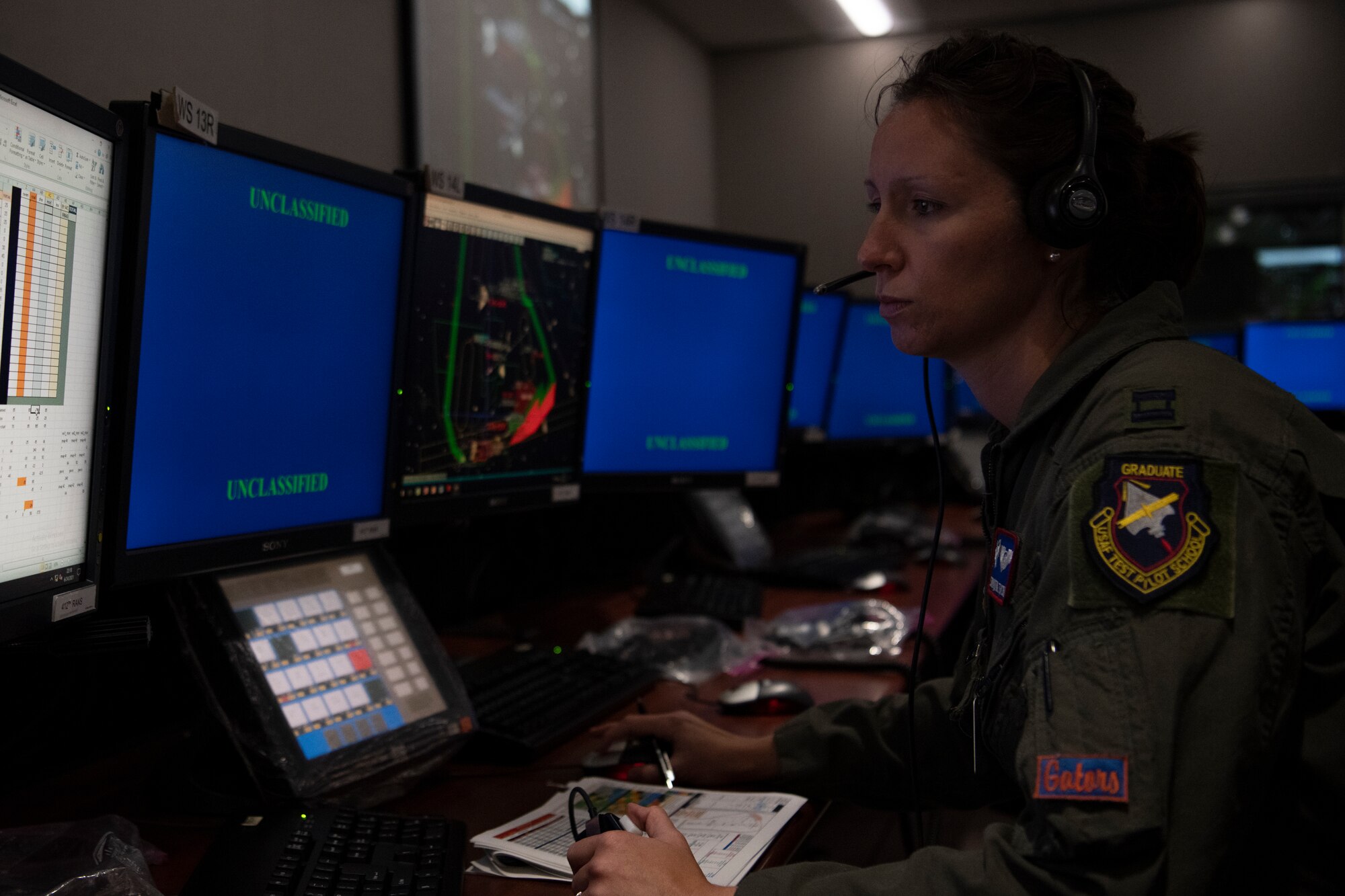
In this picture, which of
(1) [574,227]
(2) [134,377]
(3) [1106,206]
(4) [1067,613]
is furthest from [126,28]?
(4) [1067,613]

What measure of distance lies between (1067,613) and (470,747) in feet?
2.33

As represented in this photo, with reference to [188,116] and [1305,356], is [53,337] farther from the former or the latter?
[1305,356]

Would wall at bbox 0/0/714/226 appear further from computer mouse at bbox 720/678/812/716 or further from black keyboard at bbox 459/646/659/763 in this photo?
computer mouse at bbox 720/678/812/716

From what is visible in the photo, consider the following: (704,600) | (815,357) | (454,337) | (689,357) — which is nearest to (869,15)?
(815,357)

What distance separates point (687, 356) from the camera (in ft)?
5.84

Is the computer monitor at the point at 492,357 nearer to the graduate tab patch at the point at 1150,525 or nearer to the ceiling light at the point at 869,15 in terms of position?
the graduate tab patch at the point at 1150,525

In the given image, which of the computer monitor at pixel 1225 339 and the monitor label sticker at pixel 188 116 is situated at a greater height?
the computer monitor at pixel 1225 339

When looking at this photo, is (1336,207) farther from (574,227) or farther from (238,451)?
(238,451)

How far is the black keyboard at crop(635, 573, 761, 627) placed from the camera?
170 centimetres

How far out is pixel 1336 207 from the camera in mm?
4824

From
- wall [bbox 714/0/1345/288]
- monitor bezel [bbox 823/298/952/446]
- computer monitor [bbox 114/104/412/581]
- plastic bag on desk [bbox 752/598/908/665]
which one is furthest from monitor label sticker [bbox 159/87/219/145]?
wall [bbox 714/0/1345/288]

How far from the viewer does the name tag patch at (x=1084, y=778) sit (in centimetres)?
59

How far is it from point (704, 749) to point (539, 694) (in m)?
0.25

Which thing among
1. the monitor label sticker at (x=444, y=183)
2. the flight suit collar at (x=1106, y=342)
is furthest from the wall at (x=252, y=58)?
the flight suit collar at (x=1106, y=342)
